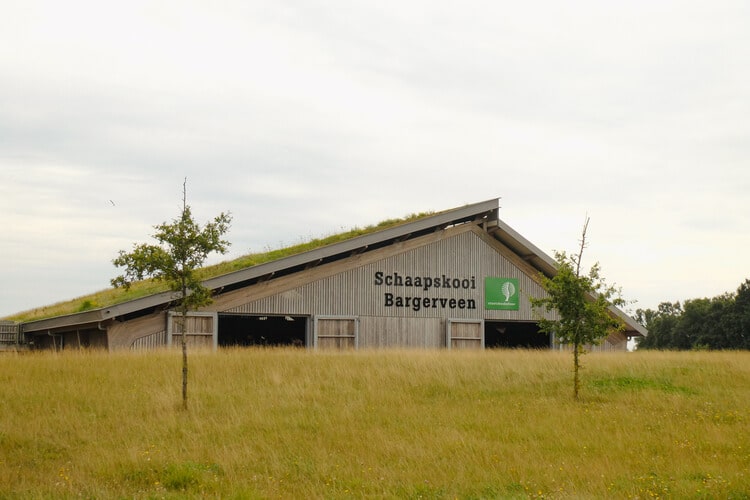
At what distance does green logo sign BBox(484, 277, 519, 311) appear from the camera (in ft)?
113

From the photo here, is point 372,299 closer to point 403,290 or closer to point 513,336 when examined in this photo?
→ point 403,290

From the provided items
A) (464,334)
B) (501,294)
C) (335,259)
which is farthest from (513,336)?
(335,259)

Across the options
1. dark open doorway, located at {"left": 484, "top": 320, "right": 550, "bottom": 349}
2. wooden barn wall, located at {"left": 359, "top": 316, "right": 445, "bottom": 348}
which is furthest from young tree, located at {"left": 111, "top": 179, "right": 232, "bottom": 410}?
dark open doorway, located at {"left": 484, "top": 320, "right": 550, "bottom": 349}

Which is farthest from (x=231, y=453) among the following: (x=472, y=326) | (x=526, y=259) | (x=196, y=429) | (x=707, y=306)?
(x=707, y=306)

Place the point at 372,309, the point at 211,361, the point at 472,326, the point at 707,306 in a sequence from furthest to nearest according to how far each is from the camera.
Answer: the point at 707,306 → the point at 472,326 → the point at 372,309 → the point at 211,361

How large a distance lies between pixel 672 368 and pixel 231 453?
15.8 m

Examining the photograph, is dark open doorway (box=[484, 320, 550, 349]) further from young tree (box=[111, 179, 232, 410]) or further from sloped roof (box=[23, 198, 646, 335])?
young tree (box=[111, 179, 232, 410])

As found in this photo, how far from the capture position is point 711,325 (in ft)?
214

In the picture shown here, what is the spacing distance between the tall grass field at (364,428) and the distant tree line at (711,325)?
37.5 metres

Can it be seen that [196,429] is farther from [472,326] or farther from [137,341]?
[472,326]

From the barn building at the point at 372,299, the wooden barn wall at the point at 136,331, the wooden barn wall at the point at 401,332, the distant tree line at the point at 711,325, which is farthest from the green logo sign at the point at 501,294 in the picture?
the distant tree line at the point at 711,325

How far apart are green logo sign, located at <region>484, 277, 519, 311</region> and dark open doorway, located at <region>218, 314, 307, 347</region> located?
8115 millimetres

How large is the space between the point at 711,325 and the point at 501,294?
125 ft

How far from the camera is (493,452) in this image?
14.3 metres
